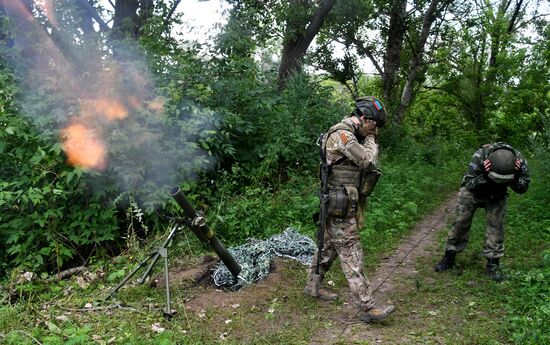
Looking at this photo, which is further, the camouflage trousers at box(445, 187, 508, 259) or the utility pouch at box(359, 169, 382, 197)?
the camouflage trousers at box(445, 187, 508, 259)

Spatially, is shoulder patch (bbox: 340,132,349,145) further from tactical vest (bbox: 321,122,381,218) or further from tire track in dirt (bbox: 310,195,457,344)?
tire track in dirt (bbox: 310,195,457,344)

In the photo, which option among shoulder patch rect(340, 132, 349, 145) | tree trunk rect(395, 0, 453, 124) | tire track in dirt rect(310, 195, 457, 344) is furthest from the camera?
tree trunk rect(395, 0, 453, 124)

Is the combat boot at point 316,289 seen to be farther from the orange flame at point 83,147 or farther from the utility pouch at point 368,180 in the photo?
the orange flame at point 83,147

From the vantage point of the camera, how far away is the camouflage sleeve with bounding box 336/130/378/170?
4637 millimetres

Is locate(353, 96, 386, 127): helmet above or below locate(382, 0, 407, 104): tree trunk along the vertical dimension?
below

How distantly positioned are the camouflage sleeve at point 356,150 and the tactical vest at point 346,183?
0.11m

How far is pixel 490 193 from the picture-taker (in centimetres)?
591

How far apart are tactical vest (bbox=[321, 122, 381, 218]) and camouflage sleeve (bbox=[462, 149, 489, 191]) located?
163 centimetres

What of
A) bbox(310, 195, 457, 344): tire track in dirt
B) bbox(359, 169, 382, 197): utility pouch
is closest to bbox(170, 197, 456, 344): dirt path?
→ bbox(310, 195, 457, 344): tire track in dirt

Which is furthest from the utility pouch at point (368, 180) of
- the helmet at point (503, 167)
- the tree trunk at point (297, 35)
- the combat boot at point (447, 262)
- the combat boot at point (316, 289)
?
the tree trunk at point (297, 35)

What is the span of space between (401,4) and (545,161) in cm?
1013

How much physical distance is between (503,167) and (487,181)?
0.28m

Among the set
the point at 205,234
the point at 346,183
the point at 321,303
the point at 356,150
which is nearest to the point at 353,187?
the point at 346,183

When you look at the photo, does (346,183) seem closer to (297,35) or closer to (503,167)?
(503,167)
